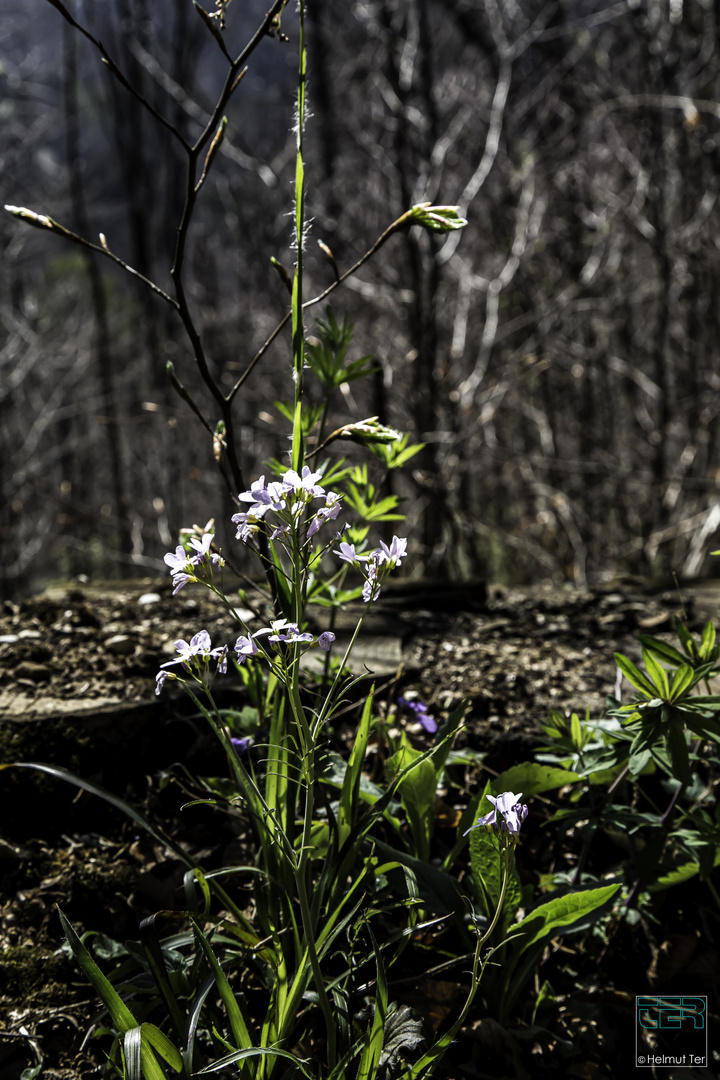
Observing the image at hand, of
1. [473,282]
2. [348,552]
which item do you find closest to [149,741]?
[348,552]

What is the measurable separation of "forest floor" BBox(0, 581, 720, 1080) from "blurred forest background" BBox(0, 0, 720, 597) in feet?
3.87

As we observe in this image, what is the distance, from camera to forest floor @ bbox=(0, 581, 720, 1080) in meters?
1.31

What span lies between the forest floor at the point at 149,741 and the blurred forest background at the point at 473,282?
118 centimetres

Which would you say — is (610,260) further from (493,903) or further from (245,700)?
(493,903)

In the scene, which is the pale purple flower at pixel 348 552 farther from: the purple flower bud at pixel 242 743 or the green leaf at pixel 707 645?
the green leaf at pixel 707 645

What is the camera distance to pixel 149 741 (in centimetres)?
174

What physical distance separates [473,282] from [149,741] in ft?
13.2

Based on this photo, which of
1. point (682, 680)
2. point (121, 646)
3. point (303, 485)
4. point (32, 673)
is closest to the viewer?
point (303, 485)

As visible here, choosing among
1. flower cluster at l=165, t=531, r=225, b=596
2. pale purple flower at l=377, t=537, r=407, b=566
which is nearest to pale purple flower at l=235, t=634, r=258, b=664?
flower cluster at l=165, t=531, r=225, b=596

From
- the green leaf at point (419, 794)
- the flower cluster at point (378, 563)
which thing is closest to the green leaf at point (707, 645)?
the green leaf at point (419, 794)

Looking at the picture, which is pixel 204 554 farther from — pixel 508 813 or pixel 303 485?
pixel 508 813

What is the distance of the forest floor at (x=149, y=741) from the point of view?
131 cm

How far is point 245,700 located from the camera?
1.85 meters

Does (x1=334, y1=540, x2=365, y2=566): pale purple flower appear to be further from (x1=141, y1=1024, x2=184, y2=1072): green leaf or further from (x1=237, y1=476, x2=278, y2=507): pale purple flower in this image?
(x1=141, y1=1024, x2=184, y2=1072): green leaf
